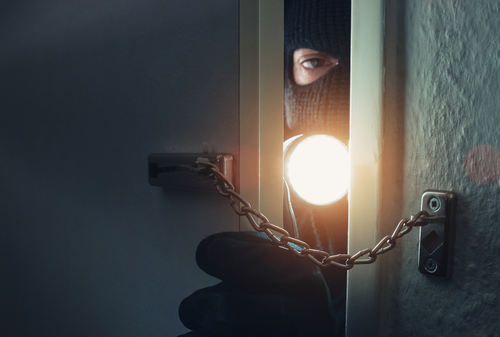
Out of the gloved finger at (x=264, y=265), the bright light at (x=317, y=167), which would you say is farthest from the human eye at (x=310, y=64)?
the gloved finger at (x=264, y=265)

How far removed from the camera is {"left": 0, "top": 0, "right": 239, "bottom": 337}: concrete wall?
556 mm

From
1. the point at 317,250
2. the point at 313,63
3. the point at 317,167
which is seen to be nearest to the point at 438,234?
the point at 317,250

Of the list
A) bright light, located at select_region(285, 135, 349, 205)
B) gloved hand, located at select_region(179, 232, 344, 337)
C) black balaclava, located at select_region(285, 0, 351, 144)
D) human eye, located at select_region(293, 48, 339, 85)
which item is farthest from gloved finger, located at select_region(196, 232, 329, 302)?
human eye, located at select_region(293, 48, 339, 85)

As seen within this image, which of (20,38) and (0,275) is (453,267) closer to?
(20,38)

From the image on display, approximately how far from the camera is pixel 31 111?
97 centimetres

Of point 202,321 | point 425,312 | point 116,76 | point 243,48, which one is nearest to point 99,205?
point 116,76

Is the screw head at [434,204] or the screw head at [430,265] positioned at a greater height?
the screw head at [434,204]

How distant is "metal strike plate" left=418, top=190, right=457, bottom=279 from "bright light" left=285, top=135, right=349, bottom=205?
51 cm

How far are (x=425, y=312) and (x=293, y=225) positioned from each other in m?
0.27

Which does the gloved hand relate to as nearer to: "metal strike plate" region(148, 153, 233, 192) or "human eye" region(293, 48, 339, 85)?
"metal strike plate" region(148, 153, 233, 192)

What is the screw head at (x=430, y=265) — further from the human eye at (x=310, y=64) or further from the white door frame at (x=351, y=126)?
the human eye at (x=310, y=64)

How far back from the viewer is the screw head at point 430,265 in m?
0.41

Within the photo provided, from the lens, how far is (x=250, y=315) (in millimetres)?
507

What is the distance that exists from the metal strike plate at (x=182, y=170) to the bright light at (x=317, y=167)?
1.34 ft
